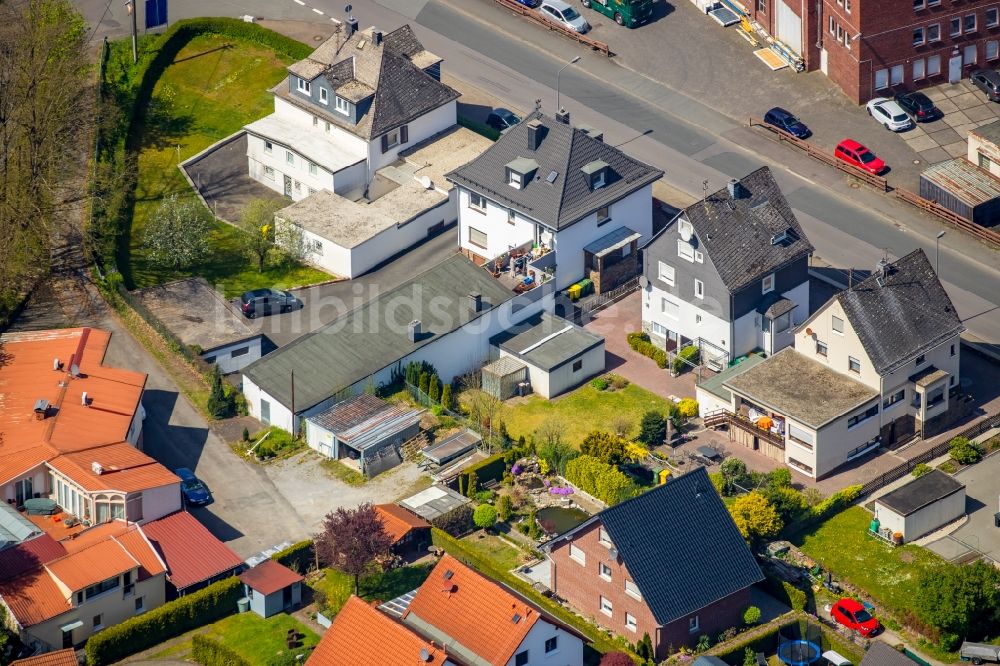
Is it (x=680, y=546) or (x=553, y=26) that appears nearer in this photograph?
(x=680, y=546)

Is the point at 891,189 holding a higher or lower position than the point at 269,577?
higher

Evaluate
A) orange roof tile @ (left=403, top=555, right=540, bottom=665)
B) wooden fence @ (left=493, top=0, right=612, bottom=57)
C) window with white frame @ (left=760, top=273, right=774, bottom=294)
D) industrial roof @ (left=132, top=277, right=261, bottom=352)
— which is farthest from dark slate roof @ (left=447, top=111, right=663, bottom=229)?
orange roof tile @ (left=403, top=555, right=540, bottom=665)

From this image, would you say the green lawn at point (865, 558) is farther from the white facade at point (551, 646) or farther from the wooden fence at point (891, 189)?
the wooden fence at point (891, 189)

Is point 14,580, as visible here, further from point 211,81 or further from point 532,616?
point 211,81

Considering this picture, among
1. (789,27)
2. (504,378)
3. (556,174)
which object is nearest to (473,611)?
(504,378)

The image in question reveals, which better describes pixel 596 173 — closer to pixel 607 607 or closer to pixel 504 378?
pixel 504 378
